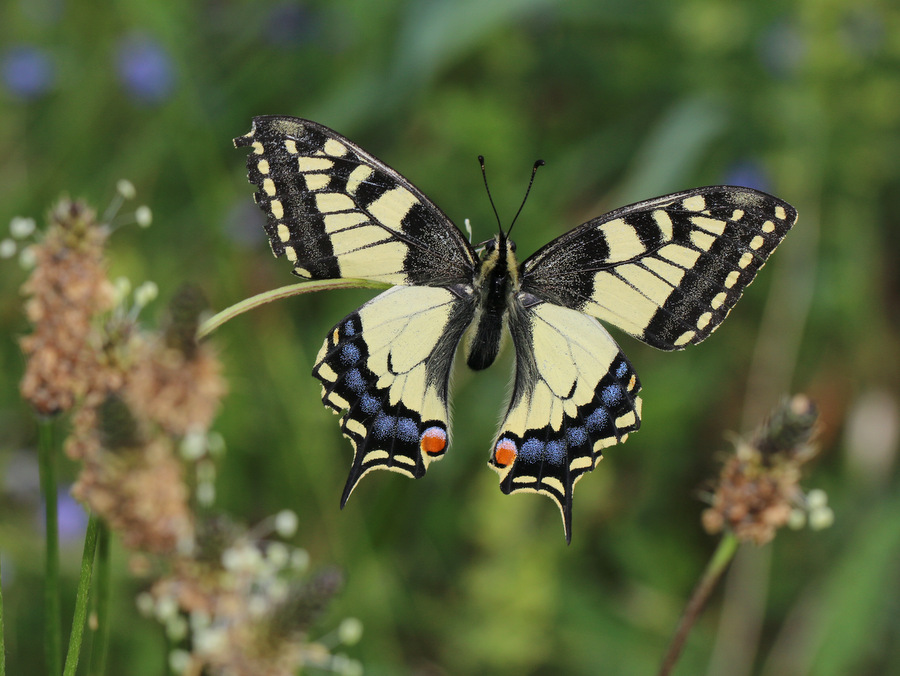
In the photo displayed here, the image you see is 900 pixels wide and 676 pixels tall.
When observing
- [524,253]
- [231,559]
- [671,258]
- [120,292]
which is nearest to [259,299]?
[120,292]

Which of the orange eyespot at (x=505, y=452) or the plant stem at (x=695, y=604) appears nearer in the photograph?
the plant stem at (x=695, y=604)

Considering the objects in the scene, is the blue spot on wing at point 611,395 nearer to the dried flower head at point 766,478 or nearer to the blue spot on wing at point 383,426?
the blue spot on wing at point 383,426

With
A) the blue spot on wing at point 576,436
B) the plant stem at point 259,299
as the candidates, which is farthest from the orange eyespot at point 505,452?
the plant stem at point 259,299

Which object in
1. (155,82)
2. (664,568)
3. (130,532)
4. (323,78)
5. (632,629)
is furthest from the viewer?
(323,78)

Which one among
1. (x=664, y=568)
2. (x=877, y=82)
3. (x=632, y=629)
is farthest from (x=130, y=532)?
(x=877, y=82)

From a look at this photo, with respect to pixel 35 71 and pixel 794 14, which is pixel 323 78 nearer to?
pixel 35 71

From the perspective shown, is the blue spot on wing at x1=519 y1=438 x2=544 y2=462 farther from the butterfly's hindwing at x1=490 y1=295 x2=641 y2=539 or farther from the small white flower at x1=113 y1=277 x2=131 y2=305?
the small white flower at x1=113 y1=277 x2=131 y2=305

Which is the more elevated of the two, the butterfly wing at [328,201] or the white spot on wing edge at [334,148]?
the white spot on wing edge at [334,148]
